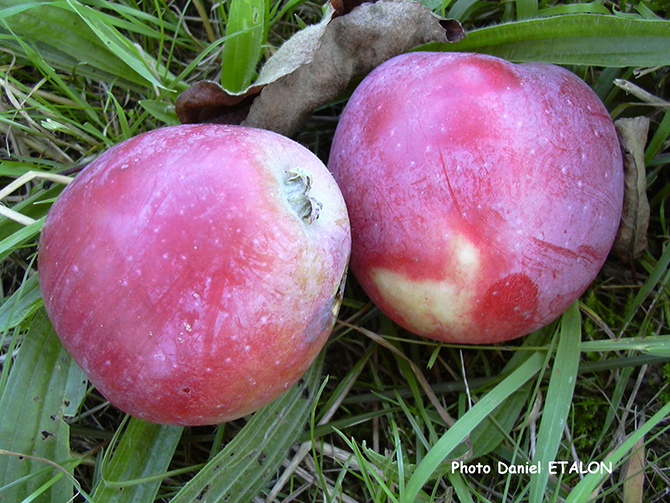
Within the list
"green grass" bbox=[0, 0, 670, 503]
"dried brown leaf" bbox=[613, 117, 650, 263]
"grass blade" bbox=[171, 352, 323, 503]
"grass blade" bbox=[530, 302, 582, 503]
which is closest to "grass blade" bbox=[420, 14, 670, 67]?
"green grass" bbox=[0, 0, 670, 503]

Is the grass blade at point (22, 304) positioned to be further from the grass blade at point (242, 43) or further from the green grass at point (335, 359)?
the grass blade at point (242, 43)

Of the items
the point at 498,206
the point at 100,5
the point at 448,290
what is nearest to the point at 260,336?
the point at 448,290

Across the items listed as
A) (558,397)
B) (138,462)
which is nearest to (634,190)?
(558,397)

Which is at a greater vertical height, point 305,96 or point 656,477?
point 305,96

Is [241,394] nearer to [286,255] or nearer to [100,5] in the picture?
[286,255]

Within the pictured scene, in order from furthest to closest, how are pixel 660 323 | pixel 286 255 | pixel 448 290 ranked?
pixel 660 323 < pixel 448 290 < pixel 286 255
